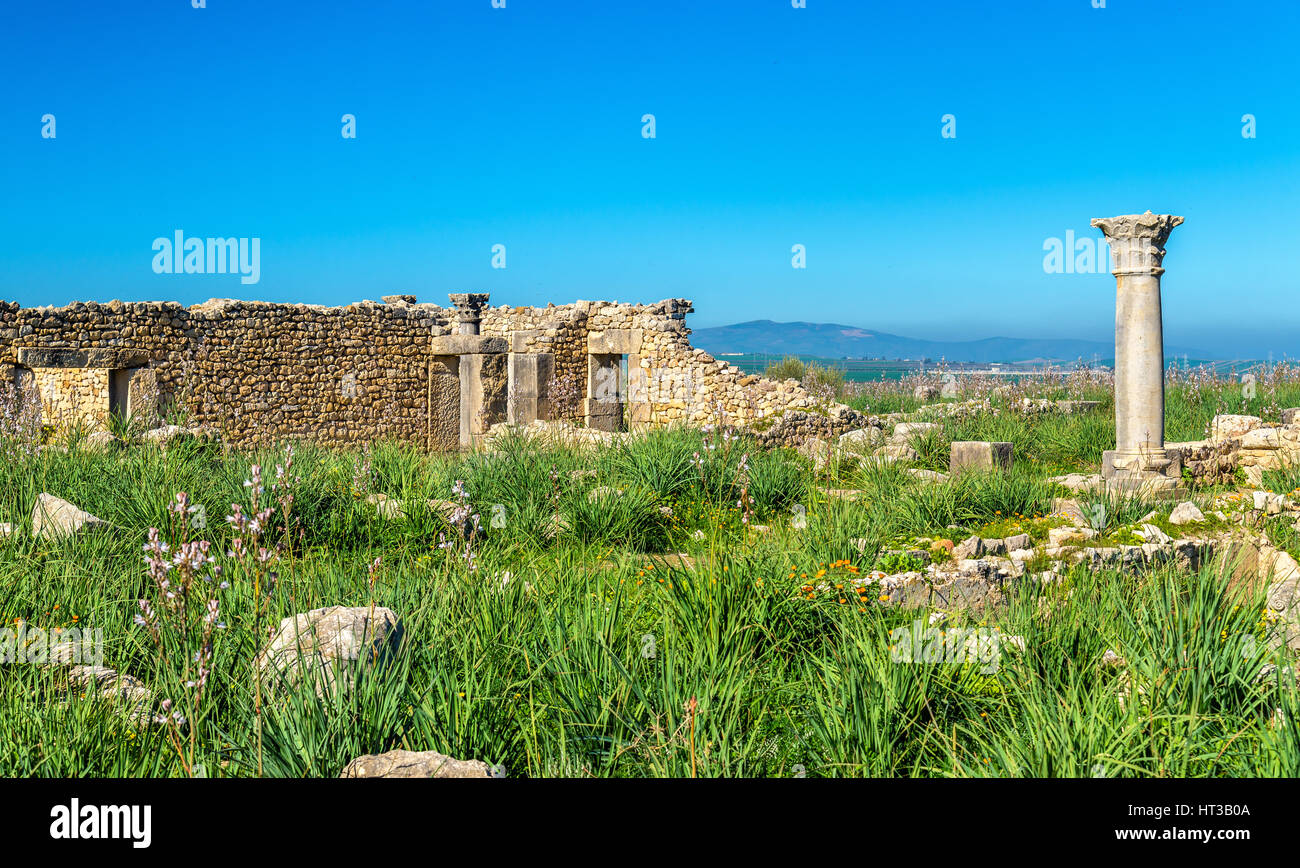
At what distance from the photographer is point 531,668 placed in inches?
164

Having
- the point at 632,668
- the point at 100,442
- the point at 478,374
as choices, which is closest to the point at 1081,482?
the point at 632,668

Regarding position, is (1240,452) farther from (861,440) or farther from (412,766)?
(412,766)

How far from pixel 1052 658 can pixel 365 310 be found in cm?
1452

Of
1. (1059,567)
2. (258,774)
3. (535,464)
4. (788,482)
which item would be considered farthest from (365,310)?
(258,774)

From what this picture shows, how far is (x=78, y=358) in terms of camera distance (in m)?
13.6

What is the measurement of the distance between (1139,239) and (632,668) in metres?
9.11

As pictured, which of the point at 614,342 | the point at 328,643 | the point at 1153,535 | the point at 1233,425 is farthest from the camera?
the point at 614,342

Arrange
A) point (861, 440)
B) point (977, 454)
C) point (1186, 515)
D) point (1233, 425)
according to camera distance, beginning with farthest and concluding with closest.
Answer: point (861, 440), point (1233, 425), point (977, 454), point (1186, 515)

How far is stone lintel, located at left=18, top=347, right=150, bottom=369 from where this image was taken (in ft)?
43.2

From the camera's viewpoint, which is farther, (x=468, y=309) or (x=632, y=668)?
(x=468, y=309)

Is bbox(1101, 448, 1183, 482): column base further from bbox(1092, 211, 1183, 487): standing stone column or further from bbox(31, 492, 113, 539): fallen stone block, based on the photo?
bbox(31, 492, 113, 539): fallen stone block

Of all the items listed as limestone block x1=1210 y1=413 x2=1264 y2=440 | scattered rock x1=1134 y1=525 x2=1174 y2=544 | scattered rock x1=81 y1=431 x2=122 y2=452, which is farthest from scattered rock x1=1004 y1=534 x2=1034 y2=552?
scattered rock x1=81 y1=431 x2=122 y2=452

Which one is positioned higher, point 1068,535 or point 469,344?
point 469,344

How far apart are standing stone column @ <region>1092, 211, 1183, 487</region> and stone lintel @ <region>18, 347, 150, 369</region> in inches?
502
